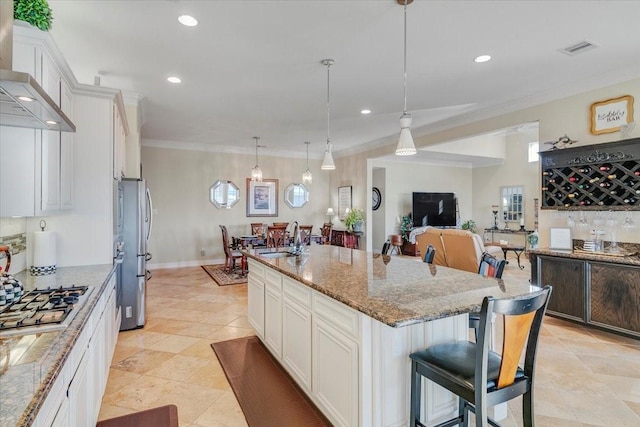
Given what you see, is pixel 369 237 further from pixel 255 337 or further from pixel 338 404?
pixel 338 404

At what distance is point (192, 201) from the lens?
7730mm

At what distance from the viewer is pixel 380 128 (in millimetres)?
6324

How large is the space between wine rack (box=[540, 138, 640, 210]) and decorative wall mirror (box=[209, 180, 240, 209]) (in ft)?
20.8

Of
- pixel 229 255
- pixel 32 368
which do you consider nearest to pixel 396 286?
pixel 32 368

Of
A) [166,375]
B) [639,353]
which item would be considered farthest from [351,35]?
[639,353]

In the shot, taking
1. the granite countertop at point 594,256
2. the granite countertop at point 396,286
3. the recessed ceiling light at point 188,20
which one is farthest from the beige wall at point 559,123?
the recessed ceiling light at point 188,20

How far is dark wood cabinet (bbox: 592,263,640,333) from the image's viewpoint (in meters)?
3.20

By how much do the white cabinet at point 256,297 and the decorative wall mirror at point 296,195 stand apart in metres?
5.42

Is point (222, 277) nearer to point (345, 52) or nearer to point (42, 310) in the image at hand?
point (345, 52)

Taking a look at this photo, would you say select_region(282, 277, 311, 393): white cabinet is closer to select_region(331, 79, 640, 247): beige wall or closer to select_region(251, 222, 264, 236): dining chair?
select_region(331, 79, 640, 247): beige wall

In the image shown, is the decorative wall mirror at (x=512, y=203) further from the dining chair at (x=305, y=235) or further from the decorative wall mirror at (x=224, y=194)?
the decorative wall mirror at (x=224, y=194)

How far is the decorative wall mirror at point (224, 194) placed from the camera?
795 cm

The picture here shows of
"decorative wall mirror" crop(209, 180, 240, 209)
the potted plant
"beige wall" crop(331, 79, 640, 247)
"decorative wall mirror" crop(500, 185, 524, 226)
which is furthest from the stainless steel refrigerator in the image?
"decorative wall mirror" crop(500, 185, 524, 226)

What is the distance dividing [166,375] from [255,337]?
0.98m
